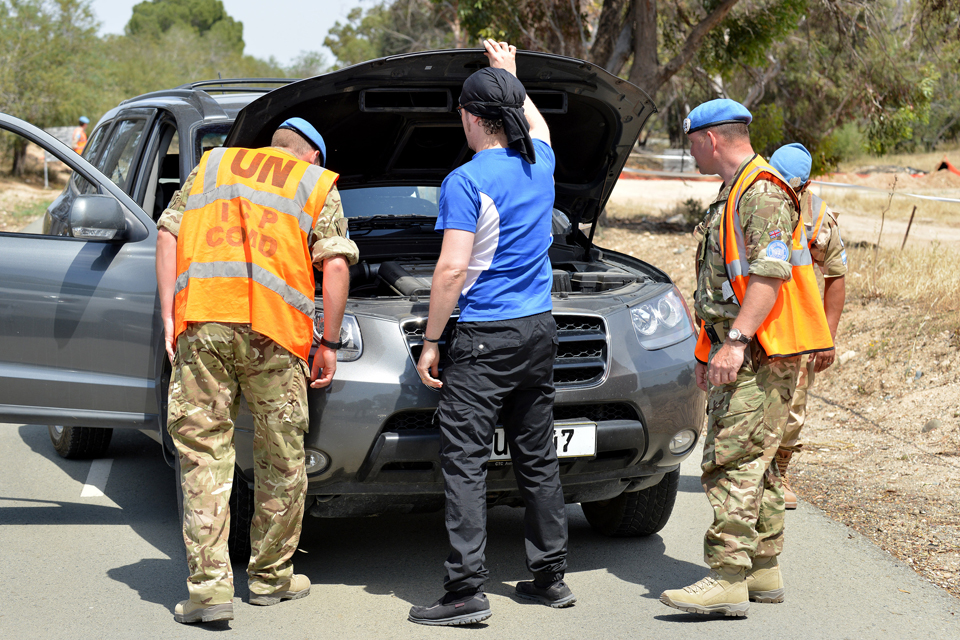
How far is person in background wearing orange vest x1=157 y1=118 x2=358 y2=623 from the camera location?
345 centimetres

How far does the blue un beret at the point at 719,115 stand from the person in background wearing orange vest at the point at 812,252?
998 mm

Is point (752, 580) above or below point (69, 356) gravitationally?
below

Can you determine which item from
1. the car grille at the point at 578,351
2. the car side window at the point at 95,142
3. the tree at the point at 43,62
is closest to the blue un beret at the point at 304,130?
the car grille at the point at 578,351

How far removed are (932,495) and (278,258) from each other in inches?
148

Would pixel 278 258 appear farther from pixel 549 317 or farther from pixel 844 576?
pixel 844 576

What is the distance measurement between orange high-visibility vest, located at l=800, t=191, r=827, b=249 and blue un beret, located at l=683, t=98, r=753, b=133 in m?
1.09

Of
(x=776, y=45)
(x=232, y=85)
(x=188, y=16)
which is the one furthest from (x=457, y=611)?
(x=188, y=16)

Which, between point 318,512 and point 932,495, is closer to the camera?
point 318,512

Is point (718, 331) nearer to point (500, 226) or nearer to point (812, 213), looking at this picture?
point (500, 226)

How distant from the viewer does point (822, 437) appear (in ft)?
21.3

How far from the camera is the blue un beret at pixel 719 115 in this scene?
3578mm

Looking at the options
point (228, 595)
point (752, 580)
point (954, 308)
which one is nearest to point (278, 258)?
point (228, 595)

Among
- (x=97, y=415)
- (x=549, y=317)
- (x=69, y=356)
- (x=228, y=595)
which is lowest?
(x=228, y=595)

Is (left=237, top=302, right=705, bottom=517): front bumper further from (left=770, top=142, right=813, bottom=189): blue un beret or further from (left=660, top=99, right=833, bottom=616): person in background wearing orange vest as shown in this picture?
(left=770, top=142, right=813, bottom=189): blue un beret
